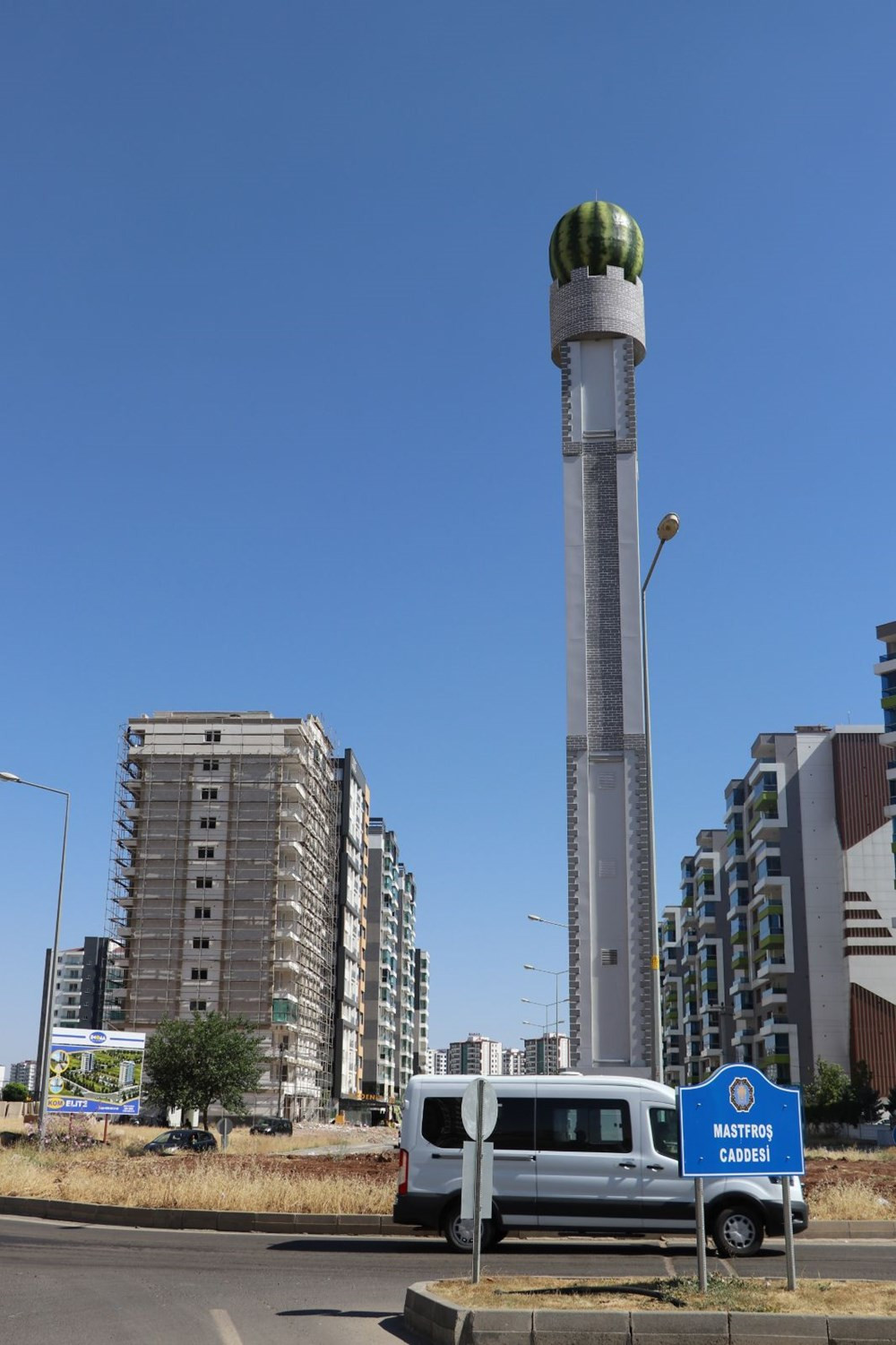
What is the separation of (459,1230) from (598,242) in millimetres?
51881

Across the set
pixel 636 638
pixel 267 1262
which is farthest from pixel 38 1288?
pixel 636 638

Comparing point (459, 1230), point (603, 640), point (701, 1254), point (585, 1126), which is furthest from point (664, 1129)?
point (603, 640)

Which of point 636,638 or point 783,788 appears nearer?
point 636,638

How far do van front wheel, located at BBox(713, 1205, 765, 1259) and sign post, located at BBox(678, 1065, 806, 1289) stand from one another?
382cm

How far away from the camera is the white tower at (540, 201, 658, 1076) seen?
170 feet

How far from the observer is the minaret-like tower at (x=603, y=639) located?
51.8 m

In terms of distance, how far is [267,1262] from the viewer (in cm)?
1616

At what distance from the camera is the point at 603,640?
2184 inches

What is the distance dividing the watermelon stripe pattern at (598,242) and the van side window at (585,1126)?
5000 cm

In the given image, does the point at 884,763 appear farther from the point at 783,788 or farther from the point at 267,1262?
the point at 267,1262

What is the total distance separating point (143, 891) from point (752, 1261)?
79299mm

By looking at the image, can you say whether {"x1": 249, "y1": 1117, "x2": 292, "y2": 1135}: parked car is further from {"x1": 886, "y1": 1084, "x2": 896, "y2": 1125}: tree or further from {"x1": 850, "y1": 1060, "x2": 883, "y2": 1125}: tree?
{"x1": 850, "y1": 1060, "x2": 883, "y2": 1125}: tree

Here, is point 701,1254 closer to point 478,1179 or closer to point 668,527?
point 478,1179

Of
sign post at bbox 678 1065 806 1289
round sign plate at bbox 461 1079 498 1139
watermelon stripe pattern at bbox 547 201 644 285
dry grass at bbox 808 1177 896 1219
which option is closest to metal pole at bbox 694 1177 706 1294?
sign post at bbox 678 1065 806 1289
